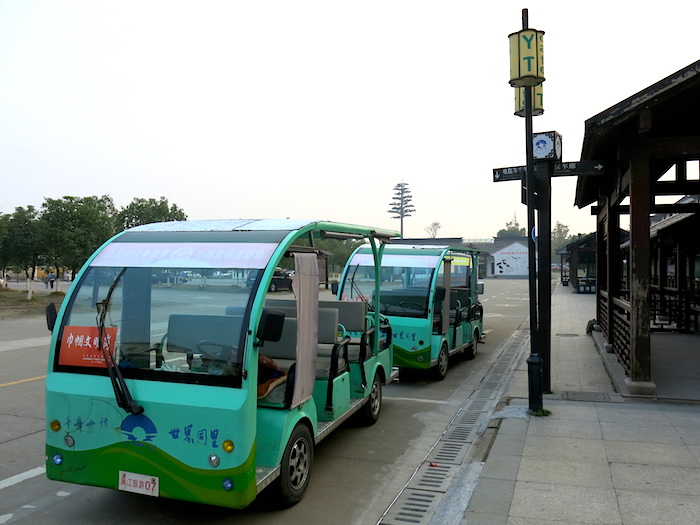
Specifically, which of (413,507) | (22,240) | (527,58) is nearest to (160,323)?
(413,507)

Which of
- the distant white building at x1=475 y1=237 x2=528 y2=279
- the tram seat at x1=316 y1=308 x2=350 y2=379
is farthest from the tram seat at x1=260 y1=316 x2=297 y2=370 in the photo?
the distant white building at x1=475 y1=237 x2=528 y2=279

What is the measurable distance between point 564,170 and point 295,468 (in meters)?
5.64

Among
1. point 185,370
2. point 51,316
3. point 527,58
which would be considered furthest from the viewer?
point 527,58

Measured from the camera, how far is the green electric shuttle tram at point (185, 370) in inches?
150

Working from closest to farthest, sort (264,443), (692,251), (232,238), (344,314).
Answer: (264,443), (232,238), (344,314), (692,251)

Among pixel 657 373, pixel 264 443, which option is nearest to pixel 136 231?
pixel 264 443

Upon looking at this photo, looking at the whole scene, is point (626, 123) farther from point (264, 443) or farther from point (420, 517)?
point (264, 443)

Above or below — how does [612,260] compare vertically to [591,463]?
above

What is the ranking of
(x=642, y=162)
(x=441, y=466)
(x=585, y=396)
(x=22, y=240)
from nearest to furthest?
(x=441, y=466) → (x=642, y=162) → (x=585, y=396) → (x=22, y=240)

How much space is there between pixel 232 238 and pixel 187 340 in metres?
0.86

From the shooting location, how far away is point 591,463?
5180 millimetres

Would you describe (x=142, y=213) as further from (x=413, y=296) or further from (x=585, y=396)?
(x=585, y=396)

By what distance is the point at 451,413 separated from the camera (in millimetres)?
7512

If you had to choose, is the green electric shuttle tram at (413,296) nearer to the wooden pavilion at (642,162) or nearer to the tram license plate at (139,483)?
the wooden pavilion at (642,162)
